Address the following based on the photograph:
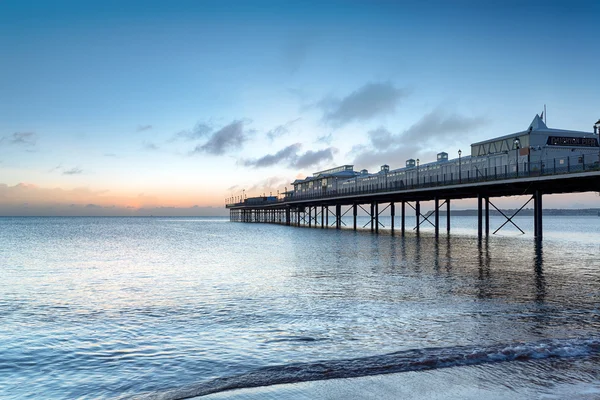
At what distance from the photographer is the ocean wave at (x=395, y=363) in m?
7.76

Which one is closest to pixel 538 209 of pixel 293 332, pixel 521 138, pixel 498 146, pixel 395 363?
pixel 521 138

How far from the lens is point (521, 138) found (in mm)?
45375

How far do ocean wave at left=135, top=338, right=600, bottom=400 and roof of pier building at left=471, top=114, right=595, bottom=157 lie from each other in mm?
39016

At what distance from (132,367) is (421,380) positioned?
5.20 metres

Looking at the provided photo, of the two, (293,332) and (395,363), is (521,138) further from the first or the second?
(395,363)

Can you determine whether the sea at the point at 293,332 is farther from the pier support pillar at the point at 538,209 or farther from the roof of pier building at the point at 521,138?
the roof of pier building at the point at 521,138

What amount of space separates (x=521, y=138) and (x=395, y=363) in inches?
1670

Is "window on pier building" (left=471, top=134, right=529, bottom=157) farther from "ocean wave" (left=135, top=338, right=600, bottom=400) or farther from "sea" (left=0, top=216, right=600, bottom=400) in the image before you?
"ocean wave" (left=135, top=338, right=600, bottom=400)

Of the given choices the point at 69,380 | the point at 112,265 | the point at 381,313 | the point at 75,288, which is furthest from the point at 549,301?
the point at 112,265

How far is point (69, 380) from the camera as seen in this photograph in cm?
823

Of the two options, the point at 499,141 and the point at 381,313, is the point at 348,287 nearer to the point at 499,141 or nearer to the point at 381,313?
the point at 381,313

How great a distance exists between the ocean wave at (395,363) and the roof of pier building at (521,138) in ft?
128

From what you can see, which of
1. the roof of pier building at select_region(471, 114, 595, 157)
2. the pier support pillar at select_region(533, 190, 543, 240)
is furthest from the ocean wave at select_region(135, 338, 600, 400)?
the roof of pier building at select_region(471, 114, 595, 157)

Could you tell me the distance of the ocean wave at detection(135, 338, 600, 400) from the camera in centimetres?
776
